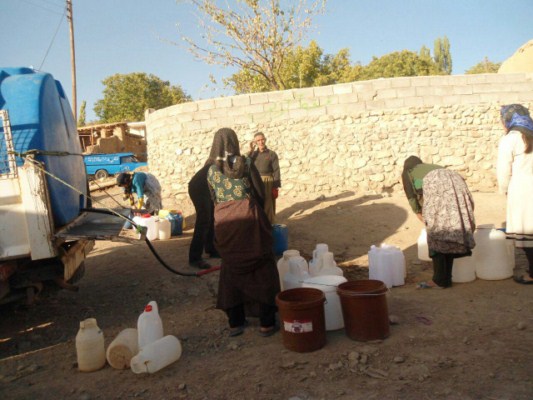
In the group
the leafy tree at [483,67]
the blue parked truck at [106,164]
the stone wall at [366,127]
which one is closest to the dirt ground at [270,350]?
the stone wall at [366,127]

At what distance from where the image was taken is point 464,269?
4445 millimetres

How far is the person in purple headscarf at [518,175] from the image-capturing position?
4.03 metres

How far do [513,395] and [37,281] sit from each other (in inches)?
131

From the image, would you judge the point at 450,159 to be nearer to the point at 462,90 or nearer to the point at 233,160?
the point at 462,90

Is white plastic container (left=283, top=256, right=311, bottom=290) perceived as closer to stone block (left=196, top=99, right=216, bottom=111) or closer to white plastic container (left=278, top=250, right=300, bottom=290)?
white plastic container (left=278, top=250, right=300, bottom=290)

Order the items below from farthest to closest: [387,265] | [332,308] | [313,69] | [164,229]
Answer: [313,69] < [164,229] < [387,265] < [332,308]

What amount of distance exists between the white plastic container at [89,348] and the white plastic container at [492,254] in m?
3.52

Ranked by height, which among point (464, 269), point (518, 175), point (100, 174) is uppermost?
point (518, 175)

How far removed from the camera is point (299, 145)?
970 centimetres

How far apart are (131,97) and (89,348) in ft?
112

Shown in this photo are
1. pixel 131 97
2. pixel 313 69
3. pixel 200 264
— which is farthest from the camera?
pixel 131 97

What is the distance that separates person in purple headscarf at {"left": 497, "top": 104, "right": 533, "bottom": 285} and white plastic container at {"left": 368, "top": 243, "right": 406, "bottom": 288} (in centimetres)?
111

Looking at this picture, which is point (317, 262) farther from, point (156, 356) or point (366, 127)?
point (366, 127)

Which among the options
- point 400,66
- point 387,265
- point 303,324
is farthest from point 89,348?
point 400,66
